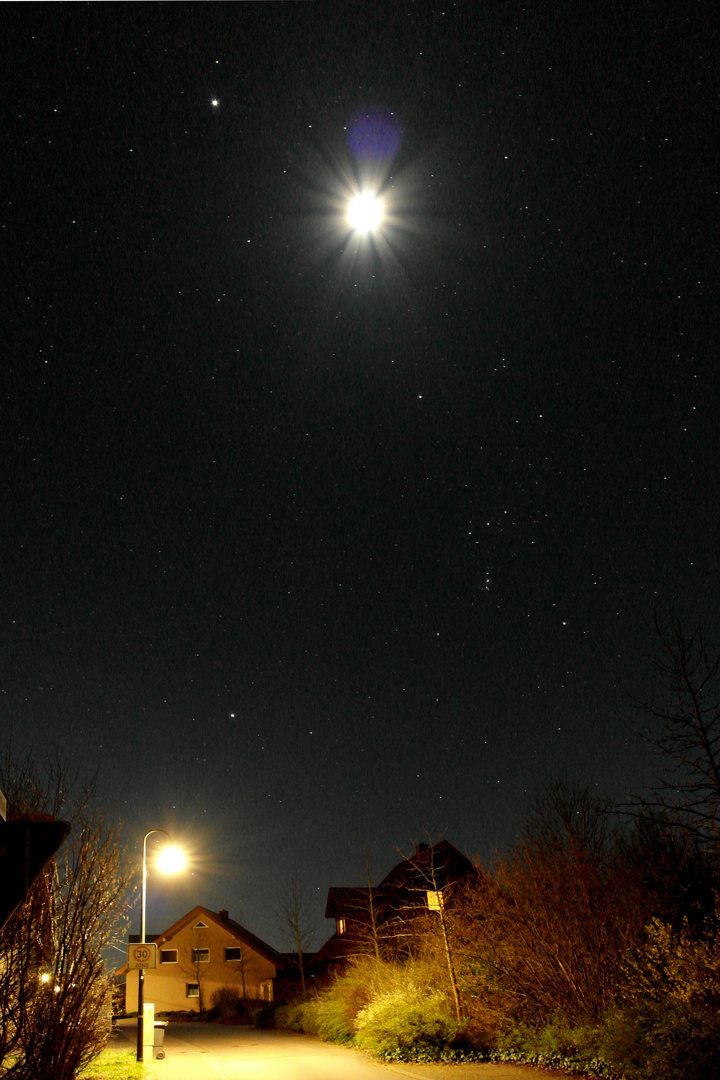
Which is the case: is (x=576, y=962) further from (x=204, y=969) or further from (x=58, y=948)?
(x=204, y=969)

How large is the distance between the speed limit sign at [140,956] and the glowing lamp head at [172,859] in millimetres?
1682

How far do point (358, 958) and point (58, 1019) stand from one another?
20717 mm

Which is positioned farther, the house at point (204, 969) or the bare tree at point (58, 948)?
the house at point (204, 969)

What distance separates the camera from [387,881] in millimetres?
53844

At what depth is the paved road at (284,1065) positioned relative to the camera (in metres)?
16.8

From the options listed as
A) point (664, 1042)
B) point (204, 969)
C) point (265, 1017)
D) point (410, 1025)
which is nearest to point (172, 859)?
point (410, 1025)

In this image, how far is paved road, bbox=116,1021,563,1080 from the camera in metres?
16.8

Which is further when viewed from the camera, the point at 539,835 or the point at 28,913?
the point at 539,835

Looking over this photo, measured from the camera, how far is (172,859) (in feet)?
62.1

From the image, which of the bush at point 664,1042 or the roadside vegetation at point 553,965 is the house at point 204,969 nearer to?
the roadside vegetation at point 553,965

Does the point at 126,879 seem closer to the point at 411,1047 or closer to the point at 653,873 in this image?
the point at 411,1047

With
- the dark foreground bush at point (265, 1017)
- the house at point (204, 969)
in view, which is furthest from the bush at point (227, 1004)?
the dark foreground bush at point (265, 1017)

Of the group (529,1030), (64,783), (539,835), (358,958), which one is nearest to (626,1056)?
(529,1030)

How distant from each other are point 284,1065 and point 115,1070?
589 centimetres
